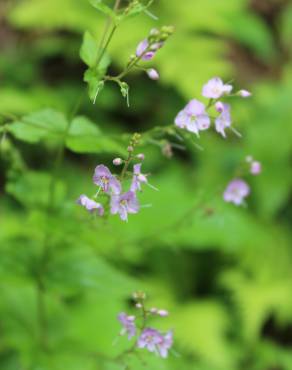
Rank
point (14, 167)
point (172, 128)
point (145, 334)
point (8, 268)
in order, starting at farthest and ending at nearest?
point (8, 268), point (14, 167), point (172, 128), point (145, 334)

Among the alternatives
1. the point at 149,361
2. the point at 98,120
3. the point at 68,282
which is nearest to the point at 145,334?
the point at 68,282

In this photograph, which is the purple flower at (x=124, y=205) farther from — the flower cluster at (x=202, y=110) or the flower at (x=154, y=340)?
the flower at (x=154, y=340)

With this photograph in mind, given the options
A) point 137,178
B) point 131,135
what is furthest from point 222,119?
point 137,178

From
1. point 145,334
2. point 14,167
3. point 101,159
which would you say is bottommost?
point 145,334

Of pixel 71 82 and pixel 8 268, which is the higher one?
pixel 71 82

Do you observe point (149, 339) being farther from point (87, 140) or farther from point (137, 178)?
point (87, 140)

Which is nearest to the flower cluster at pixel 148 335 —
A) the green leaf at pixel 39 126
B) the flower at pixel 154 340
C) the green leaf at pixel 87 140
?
the flower at pixel 154 340

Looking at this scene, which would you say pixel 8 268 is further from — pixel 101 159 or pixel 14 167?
pixel 101 159
